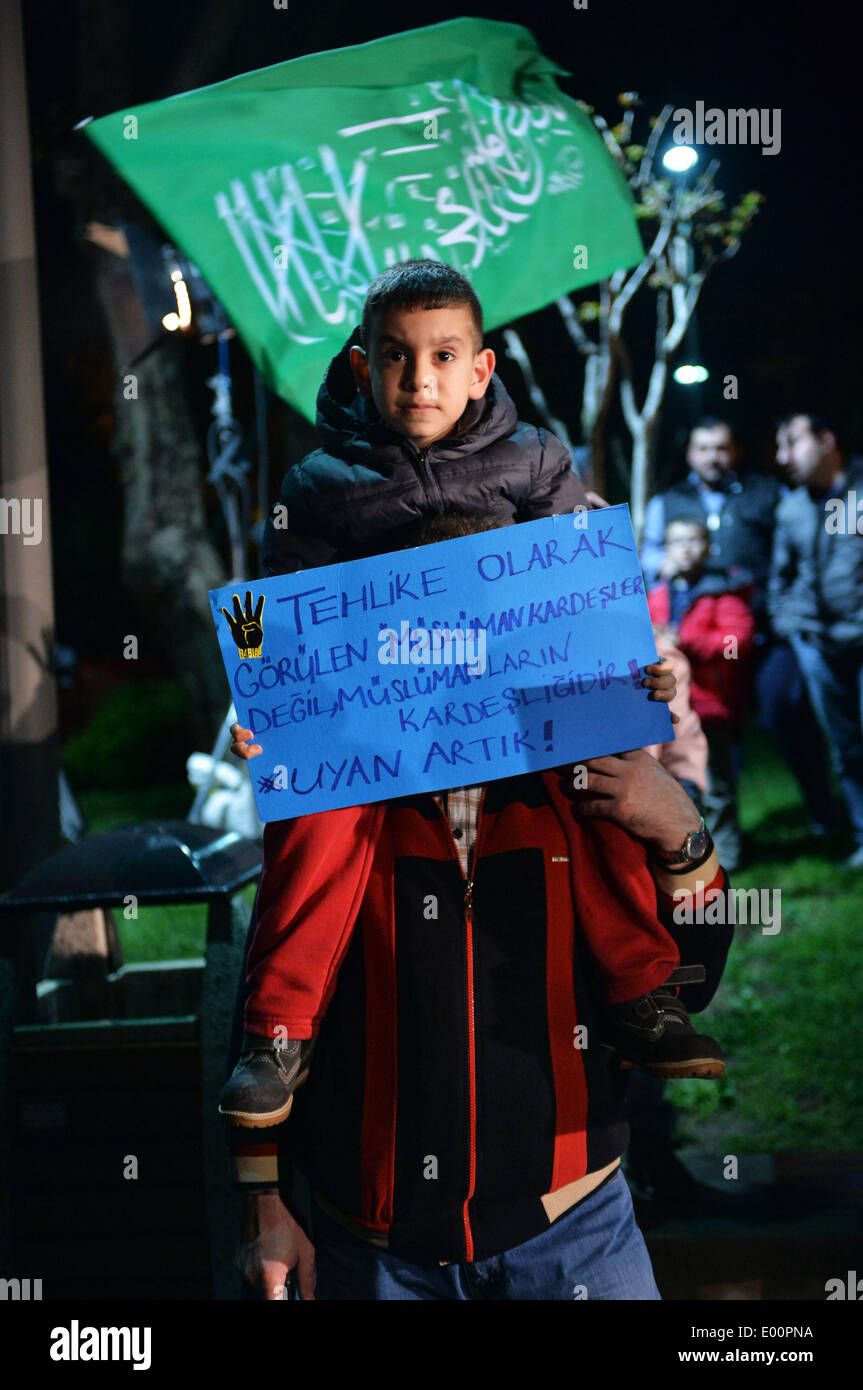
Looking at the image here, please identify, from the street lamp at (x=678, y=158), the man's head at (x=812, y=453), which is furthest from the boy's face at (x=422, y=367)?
Result: the street lamp at (x=678, y=158)

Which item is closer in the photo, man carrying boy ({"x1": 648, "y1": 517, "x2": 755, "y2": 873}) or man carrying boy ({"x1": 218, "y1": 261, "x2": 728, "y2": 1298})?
man carrying boy ({"x1": 218, "y1": 261, "x2": 728, "y2": 1298})

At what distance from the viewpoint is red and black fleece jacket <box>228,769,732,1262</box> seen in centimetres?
175

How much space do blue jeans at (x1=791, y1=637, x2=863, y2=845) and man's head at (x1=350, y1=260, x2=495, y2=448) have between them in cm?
564

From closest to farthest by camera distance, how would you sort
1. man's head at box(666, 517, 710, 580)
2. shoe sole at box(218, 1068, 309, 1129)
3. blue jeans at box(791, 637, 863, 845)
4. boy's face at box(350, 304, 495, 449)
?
shoe sole at box(218, 1068, 309, 1129), boy's face at box(350, 304, 495, 449), man's head at box(666, 517, 710, 580), blue jeans at box(791, 637, 863, 845)

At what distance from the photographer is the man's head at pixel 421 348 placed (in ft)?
5.97

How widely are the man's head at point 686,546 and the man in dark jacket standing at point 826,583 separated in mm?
870

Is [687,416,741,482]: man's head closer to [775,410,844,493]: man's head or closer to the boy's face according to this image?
[775,410,844,493]: man's head

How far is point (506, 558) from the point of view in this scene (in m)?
1.85

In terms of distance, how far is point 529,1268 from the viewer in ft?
5.77

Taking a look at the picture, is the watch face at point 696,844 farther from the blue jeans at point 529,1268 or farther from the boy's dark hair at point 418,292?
the boy's dark hair at point 418,292

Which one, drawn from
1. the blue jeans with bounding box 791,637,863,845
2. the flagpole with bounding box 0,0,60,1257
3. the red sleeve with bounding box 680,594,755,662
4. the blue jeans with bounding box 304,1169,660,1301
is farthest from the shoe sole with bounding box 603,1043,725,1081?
the blue jeans with bounding box 791,637,863,845

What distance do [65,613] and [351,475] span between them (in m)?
16.1
